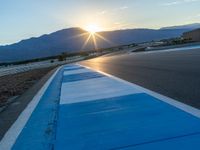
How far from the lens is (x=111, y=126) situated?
7148mm

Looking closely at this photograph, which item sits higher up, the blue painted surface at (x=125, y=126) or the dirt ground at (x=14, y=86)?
the blue painted surface at (x=125, y=126)

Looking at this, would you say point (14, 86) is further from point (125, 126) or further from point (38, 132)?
point (125, 126)

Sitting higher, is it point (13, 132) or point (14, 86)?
point (13, 132)

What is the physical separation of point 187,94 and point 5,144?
4886mm

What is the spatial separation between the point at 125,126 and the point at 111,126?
0.27 metres

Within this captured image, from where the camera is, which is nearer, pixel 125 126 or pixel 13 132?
pixel 125 126

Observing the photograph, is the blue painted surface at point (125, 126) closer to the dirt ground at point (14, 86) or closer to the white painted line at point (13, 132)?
the white painted line at point (13, 132)

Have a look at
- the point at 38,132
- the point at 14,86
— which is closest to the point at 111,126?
the point at 38,132

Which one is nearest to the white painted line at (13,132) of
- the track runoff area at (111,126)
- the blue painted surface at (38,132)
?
the track runoff area at (111,126)

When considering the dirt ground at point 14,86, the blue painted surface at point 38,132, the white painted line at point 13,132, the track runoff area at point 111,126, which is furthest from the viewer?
the dirt ground at point 14,86

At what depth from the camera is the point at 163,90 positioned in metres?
11.7

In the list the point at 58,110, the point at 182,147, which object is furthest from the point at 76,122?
the point at 182,147

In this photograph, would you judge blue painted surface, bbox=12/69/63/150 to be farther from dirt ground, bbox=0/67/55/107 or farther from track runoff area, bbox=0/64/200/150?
dirt ground, bbox=0/67/55/107

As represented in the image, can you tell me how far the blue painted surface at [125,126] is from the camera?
19.5 feet
